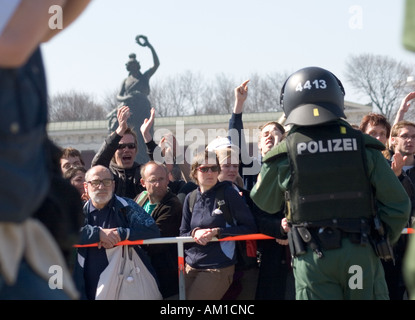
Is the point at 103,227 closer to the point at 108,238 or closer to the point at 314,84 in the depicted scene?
the point at 108,238

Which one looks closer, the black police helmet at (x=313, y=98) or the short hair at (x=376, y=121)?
the black police helmet at (x=313, y=98)

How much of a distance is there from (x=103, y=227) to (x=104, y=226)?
0.5 inches

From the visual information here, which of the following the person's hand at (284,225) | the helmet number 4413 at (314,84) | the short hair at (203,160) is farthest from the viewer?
the short hair at (203,160)

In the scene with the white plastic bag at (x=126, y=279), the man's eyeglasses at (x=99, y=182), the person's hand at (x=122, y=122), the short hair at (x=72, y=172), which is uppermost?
the person's hand at (x=122, y=122)

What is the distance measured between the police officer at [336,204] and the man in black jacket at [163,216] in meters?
1.93

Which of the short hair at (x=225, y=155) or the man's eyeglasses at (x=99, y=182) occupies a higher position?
the short hair at (x=225, y=155)

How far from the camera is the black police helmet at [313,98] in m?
5.49

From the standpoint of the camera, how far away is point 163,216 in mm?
7367

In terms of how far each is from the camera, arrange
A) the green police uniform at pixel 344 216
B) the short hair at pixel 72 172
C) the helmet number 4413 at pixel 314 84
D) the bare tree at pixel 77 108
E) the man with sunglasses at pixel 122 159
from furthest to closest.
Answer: the bare tree at pixel 77 108
the man with sunglasses at pixel 122 159
the short hair at pixel 72 172
the helmet number 4413 at pixel 314 84
the green police uniform at pixel 344 216

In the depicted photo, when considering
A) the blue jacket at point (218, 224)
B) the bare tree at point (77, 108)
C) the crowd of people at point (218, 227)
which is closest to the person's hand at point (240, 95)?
the crowd of people at point (218, 227)

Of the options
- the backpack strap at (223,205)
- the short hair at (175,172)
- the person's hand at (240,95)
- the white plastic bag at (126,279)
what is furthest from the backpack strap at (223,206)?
the short hair at (175,172)

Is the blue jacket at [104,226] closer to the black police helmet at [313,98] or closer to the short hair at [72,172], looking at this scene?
the short hair at [72,172]

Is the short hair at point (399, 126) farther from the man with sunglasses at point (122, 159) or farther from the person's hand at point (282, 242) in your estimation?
the man with sunglasses at point (122, 159)
